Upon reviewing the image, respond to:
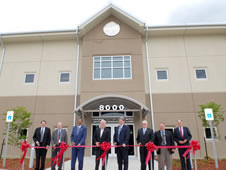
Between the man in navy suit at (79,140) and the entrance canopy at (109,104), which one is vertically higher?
the entrance canopy at (109,104)

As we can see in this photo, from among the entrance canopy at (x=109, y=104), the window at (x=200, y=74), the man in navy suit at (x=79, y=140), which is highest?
the window at (x=200, y=74)

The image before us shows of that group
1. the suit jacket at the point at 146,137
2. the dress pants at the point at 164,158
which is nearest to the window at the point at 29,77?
the suit jacket at the point at 146,137

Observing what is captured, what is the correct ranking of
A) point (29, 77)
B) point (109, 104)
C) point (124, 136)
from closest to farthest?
point (124, 136)
point (109, 104)
point (29, 77)

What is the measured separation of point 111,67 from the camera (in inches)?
515

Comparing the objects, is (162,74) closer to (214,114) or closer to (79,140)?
(214,114)

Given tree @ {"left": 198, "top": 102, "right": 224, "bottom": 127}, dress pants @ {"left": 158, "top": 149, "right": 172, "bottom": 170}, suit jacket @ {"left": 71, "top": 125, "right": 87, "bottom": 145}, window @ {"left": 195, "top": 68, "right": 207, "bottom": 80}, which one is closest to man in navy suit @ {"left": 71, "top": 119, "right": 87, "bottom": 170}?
suit jacket @ {"left": 71, "top": 125, "right": 87, "bottom": 145}

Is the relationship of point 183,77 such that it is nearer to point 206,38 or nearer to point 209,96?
point 209,96

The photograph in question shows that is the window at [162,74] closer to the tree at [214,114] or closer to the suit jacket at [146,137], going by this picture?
the tree at [214,114]

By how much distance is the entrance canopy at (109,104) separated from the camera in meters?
10.6

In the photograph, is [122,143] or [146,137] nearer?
[122,143]

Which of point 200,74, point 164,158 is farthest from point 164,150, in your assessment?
point 200,74

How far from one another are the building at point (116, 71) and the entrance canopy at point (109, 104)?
0.10 metres

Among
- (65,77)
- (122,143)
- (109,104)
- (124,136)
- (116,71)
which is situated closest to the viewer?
(122,143)

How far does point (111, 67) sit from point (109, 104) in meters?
2.96
